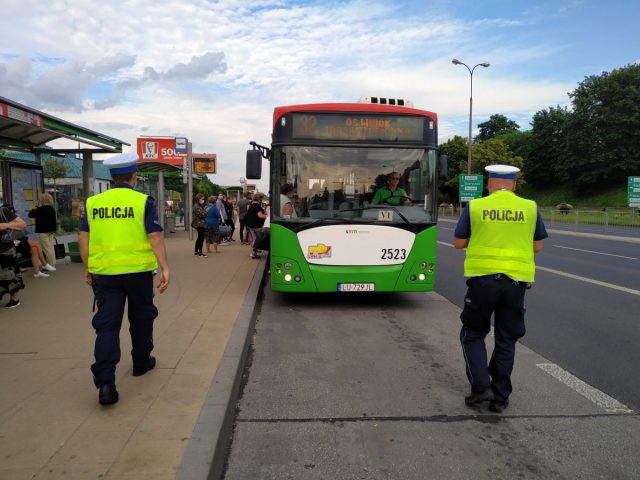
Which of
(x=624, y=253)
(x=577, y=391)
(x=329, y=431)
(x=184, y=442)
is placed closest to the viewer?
(x=184, y=442)

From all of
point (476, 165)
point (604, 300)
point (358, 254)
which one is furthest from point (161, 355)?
point (476, 165)

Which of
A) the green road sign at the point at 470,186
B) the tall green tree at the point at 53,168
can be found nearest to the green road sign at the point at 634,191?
the green road sign at the point at 470,186

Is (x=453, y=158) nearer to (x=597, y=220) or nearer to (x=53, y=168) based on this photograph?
(x=597, y=220)

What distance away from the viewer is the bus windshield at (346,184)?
7.78m

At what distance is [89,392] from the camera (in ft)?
13.8

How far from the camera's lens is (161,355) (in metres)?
5.17

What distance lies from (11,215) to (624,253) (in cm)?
1764

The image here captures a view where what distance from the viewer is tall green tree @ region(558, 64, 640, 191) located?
6069 cm

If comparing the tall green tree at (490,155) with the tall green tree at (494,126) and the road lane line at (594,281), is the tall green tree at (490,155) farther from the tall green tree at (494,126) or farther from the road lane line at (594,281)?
the road lane line at (594,281)

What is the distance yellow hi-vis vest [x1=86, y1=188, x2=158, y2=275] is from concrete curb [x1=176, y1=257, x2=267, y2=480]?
46.6 inches

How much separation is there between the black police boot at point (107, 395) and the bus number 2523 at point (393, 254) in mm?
4584

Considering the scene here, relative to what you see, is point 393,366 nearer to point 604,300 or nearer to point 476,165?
point 604,300

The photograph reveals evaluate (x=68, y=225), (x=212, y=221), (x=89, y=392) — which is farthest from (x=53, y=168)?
(x=89, y=392)

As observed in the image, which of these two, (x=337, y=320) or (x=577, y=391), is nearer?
(x=577, y=391)
